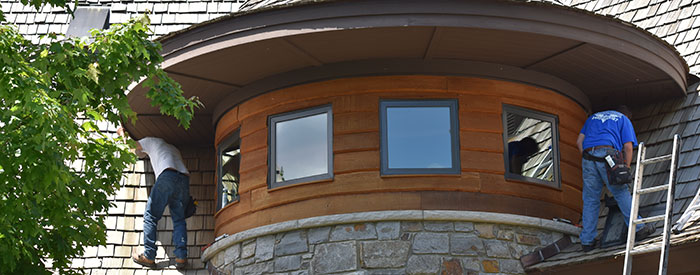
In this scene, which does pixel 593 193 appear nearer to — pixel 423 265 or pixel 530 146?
pixel 530 146

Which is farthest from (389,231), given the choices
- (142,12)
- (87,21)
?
(87,21)

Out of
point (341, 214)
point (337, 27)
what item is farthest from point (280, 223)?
point (337, 27)

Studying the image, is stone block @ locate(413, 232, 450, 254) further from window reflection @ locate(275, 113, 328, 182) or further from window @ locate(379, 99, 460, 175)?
window reflection @ locate(275, 113, 328, 182)

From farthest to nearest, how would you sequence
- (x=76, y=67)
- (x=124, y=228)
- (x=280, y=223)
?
1. (x=124, y=228)
2. (x=280, y=223)
3. (x=76, y=67)

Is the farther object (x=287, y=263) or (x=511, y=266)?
(x=287, y=263)

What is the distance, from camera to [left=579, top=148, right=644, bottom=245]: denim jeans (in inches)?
394

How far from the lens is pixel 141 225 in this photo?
41.0 feet

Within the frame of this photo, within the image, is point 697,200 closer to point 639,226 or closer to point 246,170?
point 639,226

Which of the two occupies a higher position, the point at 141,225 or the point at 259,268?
the point at 141,225

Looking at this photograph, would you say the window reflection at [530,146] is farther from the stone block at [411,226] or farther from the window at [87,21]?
the window at [87,21]

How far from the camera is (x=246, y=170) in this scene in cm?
1120

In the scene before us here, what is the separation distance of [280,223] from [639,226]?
12.2 ft

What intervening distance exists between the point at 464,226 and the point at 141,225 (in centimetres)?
451

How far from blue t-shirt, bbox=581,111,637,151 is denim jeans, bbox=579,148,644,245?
0.12 m
